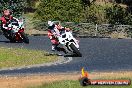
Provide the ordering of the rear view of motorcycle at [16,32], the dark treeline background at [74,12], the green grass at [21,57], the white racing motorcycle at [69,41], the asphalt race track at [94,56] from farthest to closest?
the dark treeline background at [74,12], the rear view of motorcycle at [16,32], the white racing motorcycle at [69,41], the green grass at [21,57], the asphalt race track at [94,56]

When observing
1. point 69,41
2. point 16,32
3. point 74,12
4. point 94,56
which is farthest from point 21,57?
point 74,12

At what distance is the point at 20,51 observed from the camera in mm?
27812

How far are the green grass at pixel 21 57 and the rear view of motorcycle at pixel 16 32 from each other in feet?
9.54

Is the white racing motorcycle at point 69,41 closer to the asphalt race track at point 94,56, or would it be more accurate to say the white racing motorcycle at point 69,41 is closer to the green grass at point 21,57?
the asphalt race track at point 94,56

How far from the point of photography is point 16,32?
31766 mm

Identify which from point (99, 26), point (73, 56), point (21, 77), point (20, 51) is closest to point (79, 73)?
point (21, 77)

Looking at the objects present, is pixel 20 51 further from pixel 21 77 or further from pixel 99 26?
pixel 99 26

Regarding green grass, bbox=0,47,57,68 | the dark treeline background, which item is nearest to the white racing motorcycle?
green grass, bbox=0,47,57,68

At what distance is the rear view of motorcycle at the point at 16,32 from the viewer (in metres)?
31.6

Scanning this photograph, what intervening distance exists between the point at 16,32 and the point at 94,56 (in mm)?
7447

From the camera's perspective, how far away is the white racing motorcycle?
25469 millimetres

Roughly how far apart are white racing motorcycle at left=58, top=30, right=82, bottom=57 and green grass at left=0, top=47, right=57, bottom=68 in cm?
93

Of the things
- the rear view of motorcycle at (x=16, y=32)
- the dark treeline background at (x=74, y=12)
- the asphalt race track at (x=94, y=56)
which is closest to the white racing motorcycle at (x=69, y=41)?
the asphalt race track at (x=94, y=56)

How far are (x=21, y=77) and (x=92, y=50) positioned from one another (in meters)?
10.4
